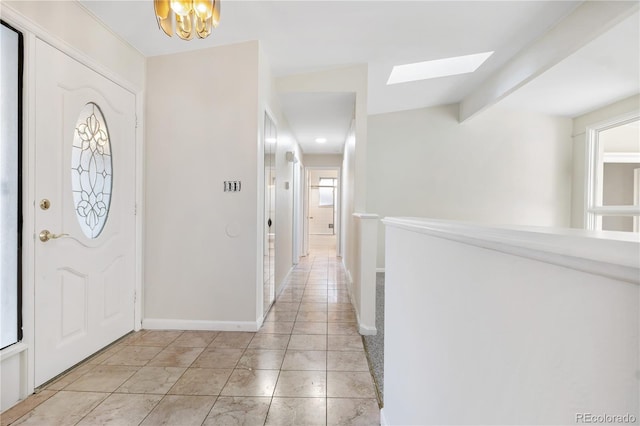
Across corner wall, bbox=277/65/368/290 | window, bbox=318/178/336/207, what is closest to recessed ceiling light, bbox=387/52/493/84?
corner wall, bbox=277/65/368/290

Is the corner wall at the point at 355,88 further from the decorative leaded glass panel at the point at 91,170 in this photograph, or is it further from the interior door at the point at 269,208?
the decorative leaded glass panel at the point at 91,170

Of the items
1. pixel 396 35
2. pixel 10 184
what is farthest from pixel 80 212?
pixel 396 35

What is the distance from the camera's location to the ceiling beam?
2.39m

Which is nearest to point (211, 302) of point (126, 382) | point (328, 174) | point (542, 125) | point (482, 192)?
point (126, 382)

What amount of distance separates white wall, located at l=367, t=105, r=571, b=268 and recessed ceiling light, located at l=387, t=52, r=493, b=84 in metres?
1.29

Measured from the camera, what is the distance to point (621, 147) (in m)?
4.52

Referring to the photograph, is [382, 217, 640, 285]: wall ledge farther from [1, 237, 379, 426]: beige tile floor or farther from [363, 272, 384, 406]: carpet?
[363, 272, 384, 406]: carpet

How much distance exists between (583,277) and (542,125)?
604 cm

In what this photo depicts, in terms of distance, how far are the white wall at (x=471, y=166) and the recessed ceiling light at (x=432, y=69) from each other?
50.8 inches

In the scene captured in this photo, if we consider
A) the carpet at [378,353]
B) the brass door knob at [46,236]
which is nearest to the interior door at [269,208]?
the carpet at [378,353]

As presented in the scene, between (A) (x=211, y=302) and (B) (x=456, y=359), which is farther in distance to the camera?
(A) (x=211, y=302)

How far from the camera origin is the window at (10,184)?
1.65 m

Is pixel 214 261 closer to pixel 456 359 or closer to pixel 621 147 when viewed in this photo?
pixel 456 359

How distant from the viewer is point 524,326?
528 millimetres
